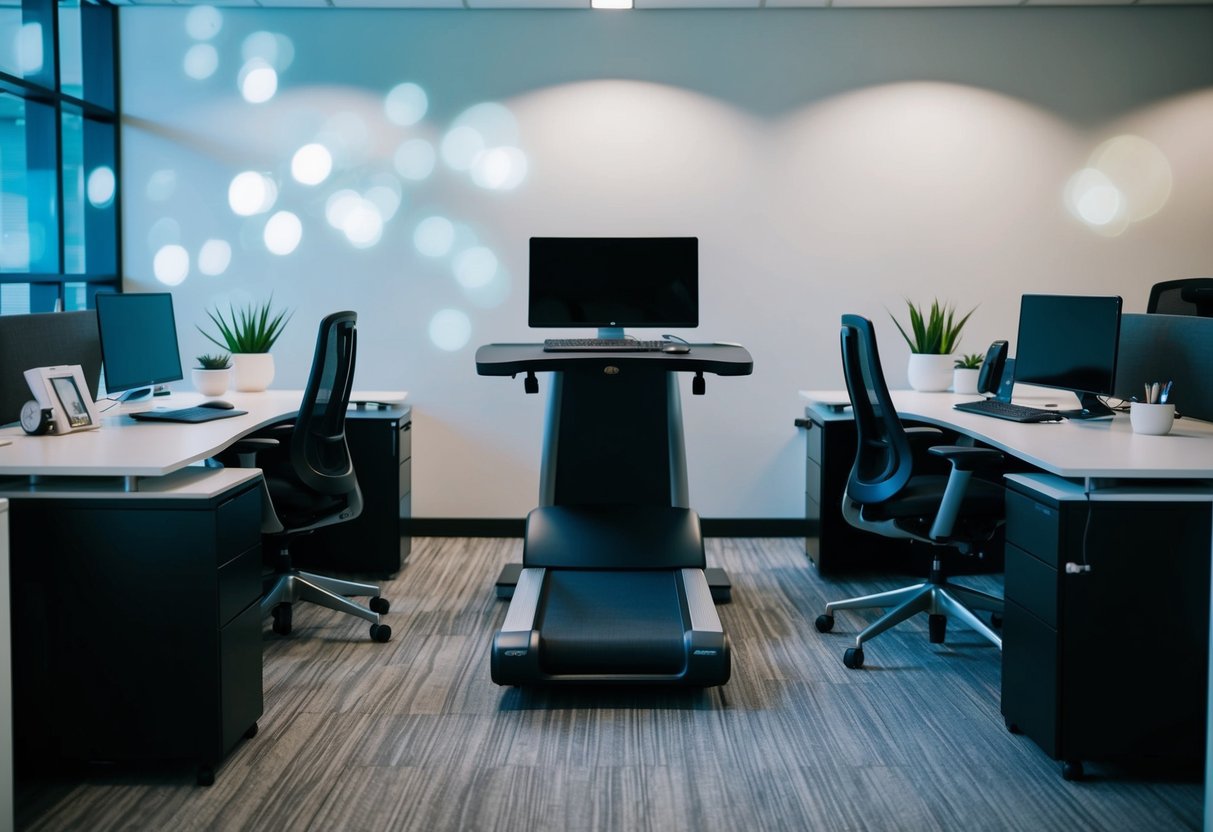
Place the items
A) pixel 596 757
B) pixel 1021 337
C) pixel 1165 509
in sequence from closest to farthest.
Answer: pixel 1165 509 < pixel 596 757 < pixel 1021 337

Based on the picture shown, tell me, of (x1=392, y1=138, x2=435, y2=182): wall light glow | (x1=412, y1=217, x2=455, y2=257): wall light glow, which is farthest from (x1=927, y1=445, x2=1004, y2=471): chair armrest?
(x1=392, y1=138, x2=435, y2=182): wall light glow

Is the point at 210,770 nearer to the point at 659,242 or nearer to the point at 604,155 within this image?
the point at 659,242

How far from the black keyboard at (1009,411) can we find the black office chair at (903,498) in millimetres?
129

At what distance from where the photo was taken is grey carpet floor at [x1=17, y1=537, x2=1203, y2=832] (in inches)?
75.4

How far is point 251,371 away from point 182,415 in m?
0.71

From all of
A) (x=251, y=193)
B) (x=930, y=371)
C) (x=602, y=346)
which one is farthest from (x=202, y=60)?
(x=930, y=371)

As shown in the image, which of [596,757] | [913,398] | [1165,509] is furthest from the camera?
[913,398]

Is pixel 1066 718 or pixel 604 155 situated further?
pixel 604 155

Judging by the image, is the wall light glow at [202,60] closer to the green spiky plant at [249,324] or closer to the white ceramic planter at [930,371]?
the green spiky plant at [249,324]

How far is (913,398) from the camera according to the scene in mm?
3301

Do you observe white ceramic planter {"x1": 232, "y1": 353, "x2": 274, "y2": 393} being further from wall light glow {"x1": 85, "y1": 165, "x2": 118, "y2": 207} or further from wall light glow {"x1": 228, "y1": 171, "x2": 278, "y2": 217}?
wall light glow {"x1": 85, "y1": 165, "x2": 118, "y2": 207}

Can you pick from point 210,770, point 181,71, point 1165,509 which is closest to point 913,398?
point 1165,509

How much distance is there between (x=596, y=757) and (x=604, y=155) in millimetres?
2399

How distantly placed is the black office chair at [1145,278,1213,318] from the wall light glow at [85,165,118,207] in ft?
11.5
